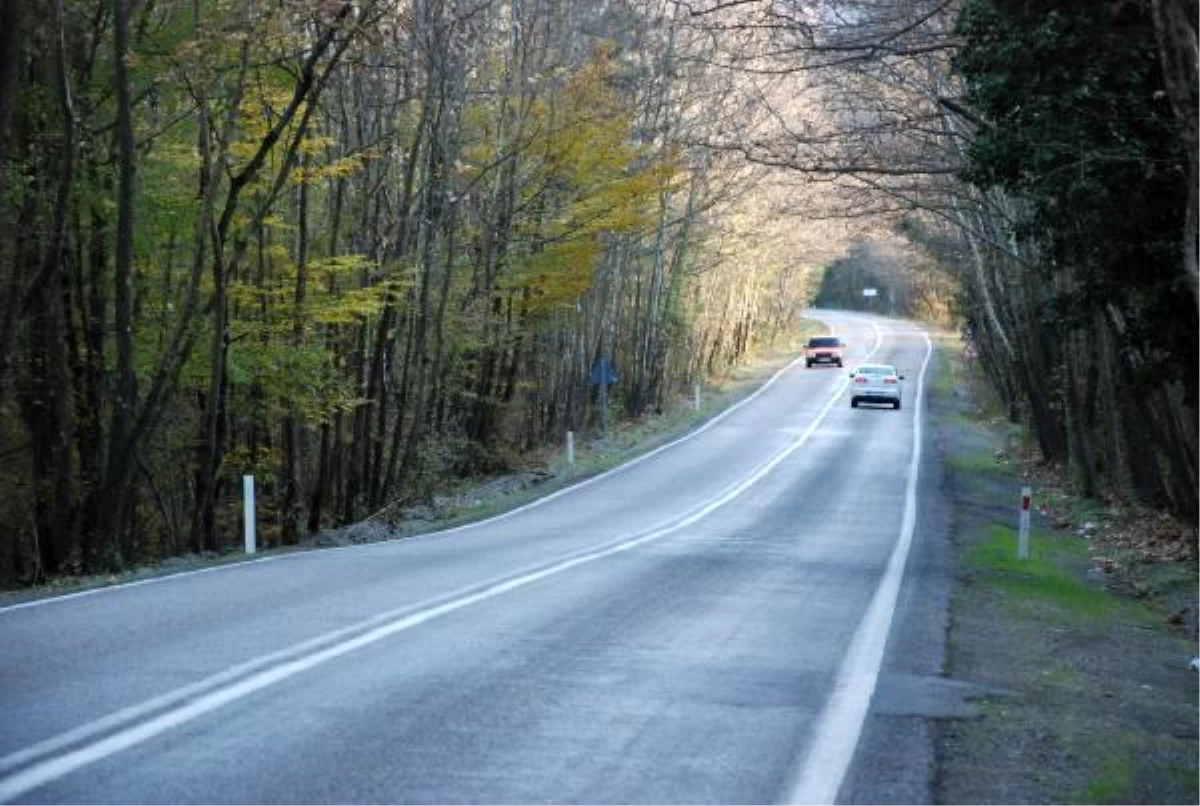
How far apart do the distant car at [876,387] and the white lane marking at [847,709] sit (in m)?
43.3

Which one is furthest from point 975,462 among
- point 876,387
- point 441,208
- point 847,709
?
point 847,709

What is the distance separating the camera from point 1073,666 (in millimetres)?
11008

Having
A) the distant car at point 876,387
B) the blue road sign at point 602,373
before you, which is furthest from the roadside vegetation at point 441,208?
the distant car at point 876,387

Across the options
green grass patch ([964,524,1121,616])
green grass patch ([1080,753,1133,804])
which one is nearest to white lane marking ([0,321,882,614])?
green grass patch ([964,524,1121,616])

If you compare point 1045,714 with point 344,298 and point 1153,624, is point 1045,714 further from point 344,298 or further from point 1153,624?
point 344,298

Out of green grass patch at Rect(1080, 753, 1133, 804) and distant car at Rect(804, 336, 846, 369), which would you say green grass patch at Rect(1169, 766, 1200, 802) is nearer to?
green grass patch at Rect(1080, 753, 1133, 804)

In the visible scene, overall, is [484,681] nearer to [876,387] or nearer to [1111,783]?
[1111,783]

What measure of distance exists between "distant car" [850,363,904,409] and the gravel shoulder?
3213 centimetres

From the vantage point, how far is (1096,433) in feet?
104

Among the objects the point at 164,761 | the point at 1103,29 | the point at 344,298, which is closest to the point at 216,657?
the point at 164,761

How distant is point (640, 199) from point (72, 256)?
521 inches

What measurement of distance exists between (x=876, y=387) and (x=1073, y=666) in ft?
158

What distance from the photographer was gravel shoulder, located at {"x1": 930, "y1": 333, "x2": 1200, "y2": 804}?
7.16 meters

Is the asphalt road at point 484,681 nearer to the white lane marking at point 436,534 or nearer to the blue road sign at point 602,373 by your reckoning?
the white lane marking at point 436,534
